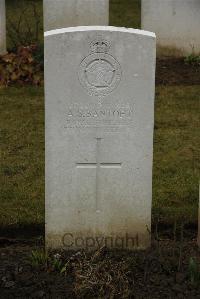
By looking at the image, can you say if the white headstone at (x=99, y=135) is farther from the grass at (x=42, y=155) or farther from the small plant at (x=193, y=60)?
the small plant at (x=193, y=60)

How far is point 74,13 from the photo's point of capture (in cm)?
1055

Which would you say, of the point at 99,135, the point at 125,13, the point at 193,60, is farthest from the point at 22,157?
the point at 125,13

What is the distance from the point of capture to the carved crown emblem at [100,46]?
4809 mm

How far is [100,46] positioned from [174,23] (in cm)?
635

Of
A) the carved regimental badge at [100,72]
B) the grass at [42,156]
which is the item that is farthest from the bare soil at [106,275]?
the carved regimental badge at [100,72]

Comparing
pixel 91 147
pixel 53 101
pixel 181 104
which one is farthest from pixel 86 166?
pixel 181 104

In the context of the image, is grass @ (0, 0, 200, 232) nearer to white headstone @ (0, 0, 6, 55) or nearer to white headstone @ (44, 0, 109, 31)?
white headstone @ (0, 0, 6, 55)

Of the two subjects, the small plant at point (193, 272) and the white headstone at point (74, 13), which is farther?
the white headstone at point (74, 13)

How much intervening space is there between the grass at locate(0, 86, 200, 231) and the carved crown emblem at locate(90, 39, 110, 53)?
156 cm

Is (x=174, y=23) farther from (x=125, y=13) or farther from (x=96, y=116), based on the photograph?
(x=96, y=116)

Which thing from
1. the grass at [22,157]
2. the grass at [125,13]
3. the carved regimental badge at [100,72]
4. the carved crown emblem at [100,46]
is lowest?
the grass at [22,157]

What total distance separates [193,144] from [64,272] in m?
3.17

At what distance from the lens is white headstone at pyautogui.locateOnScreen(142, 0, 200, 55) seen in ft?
35.6

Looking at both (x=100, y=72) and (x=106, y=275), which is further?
(x=100, y=72)
